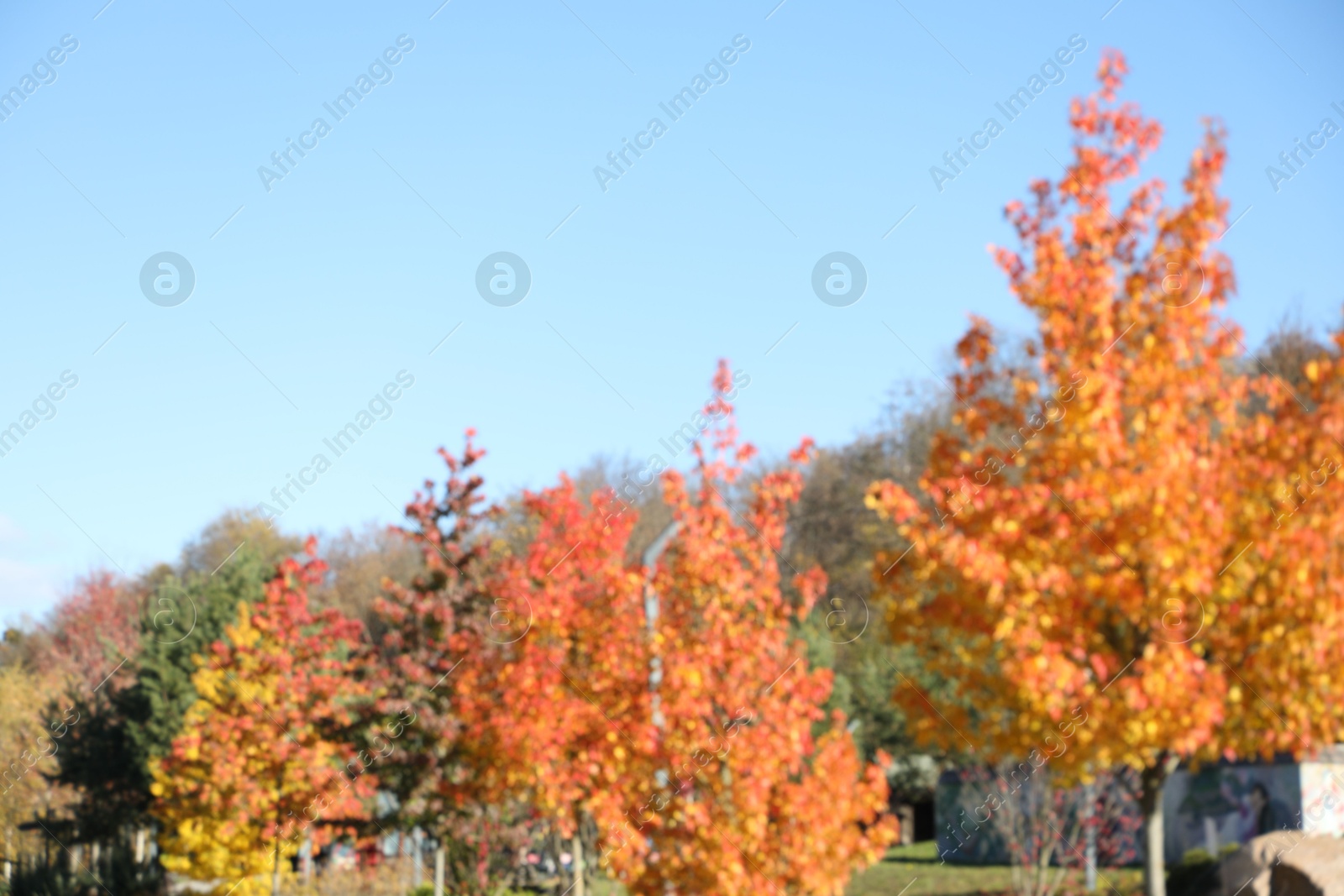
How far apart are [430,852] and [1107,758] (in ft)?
54.1

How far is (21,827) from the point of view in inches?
1145

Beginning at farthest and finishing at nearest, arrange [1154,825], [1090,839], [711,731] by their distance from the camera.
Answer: [1090,839], [711,731], [1154,825]

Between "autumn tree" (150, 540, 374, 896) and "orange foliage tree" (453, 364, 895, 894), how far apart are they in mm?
4563

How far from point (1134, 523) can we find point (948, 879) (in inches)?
595

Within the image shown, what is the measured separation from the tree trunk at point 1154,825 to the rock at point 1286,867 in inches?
277

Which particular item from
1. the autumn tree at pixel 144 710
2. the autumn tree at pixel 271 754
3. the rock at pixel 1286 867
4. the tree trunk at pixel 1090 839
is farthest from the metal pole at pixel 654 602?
the autumn tree at pixel 144 710

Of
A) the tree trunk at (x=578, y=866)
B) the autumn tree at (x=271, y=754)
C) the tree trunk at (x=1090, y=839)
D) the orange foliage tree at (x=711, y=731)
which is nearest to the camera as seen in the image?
the orange foliage tree at (x=711, y=731)

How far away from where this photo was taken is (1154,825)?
724 cm

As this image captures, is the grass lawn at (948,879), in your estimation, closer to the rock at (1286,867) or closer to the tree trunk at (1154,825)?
the rock at (1286,867)

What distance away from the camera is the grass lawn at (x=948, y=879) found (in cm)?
1812

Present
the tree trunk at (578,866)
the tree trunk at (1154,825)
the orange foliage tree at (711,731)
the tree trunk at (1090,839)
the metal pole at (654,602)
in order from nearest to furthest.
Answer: the tree trunk at (1154,825) < the orange foliage tree at (711,731) < the metal pole at (654,602) < the tree trunk at (578,866) < the tree trunk at (1090,839)

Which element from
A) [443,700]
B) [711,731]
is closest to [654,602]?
[711,731]

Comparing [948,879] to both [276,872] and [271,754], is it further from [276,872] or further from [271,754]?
[271,754]

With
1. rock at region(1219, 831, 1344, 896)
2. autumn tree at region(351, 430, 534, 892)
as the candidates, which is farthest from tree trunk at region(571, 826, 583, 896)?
rock at region(1219, 831, 1344, 896)
